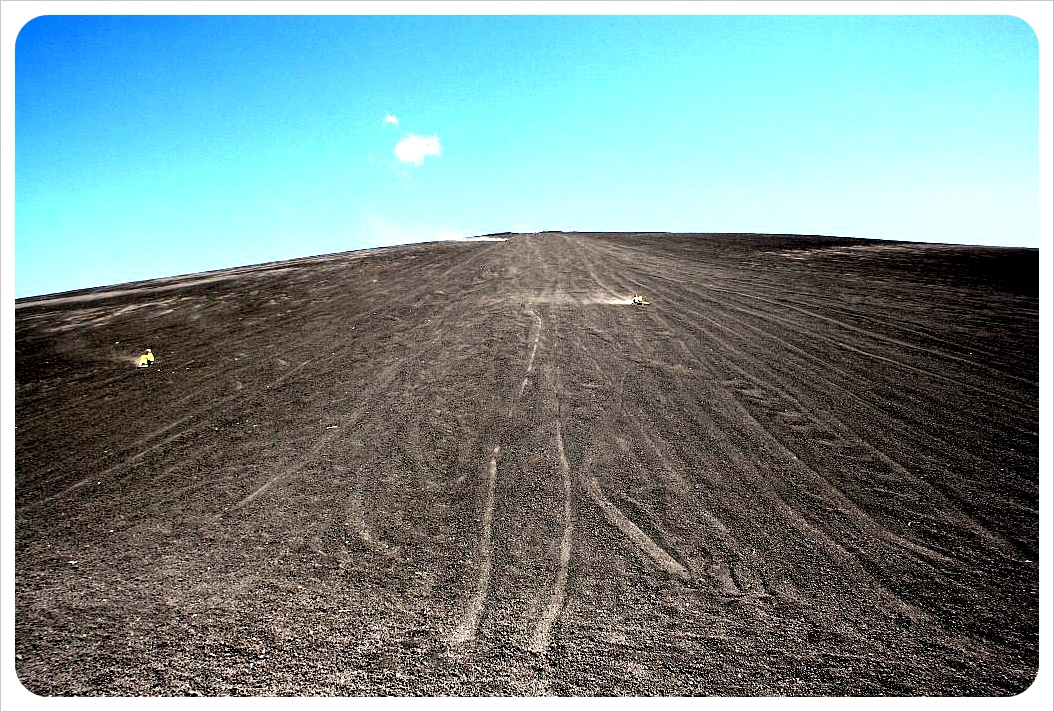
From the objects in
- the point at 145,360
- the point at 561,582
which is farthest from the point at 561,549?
the point at 145,360

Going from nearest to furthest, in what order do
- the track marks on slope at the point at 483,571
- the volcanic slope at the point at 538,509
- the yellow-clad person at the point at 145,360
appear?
the volcanic slope at the point at 538,509, the track marks on slope at the point at 483,571, the yellow-clad person at the point at 145,360

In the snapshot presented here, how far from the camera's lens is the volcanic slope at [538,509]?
3.13 meters

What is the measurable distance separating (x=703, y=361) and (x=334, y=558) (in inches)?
241

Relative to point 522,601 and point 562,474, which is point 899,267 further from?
point 522,601

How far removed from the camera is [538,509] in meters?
4.60

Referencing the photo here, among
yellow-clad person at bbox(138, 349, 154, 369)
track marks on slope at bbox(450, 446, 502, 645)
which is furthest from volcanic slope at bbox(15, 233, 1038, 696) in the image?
yellow-clad person at bbox(138, 349, 154, 369)

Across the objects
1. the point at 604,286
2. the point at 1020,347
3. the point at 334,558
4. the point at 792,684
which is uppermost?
the point at 604,286

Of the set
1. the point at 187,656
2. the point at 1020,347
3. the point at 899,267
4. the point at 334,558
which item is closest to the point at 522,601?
the point at 334,558

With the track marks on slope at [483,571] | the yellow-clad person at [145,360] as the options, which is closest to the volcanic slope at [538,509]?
the track marks on slope at [483,571]

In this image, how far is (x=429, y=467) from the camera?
17.5 feet

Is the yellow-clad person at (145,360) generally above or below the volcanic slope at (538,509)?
above

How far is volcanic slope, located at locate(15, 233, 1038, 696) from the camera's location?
3.13 meters

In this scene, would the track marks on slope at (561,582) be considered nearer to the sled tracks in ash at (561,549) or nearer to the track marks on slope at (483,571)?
the sled tracks in ash at (561,549)

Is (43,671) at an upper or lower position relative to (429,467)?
lower
